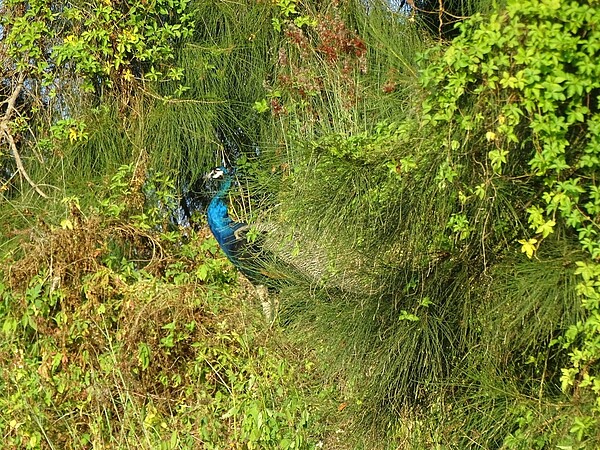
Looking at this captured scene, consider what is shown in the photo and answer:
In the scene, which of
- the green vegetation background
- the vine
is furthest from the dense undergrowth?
the vine

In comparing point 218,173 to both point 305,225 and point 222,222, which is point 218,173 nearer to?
point 222,222

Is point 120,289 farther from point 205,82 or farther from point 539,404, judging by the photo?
point 539,404

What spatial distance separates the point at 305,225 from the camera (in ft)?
13.8

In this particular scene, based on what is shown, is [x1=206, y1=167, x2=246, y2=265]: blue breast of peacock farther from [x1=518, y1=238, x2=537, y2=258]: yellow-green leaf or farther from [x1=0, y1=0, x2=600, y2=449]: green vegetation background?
[x1=518, y1=238, x2=537, y2=258]: yellow-green leaf

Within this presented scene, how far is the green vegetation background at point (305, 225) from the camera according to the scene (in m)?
3.39

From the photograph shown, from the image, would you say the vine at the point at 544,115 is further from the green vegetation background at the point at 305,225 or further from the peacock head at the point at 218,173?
the peacock head at the point at 218,173

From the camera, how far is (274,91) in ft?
17.5

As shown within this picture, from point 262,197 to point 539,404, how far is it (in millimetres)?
2012

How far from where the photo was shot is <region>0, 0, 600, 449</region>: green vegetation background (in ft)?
11.1

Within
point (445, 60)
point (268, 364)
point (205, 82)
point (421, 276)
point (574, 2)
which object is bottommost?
point (268, 364)

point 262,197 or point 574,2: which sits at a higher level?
point 574,2

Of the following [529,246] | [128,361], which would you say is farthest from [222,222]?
[529,246]

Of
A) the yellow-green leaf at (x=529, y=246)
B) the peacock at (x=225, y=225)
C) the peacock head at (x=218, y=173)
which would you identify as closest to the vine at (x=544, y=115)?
the yellow-green leaf at (x=529, y=246)

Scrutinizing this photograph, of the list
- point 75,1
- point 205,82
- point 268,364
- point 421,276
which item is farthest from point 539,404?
point 75,1
